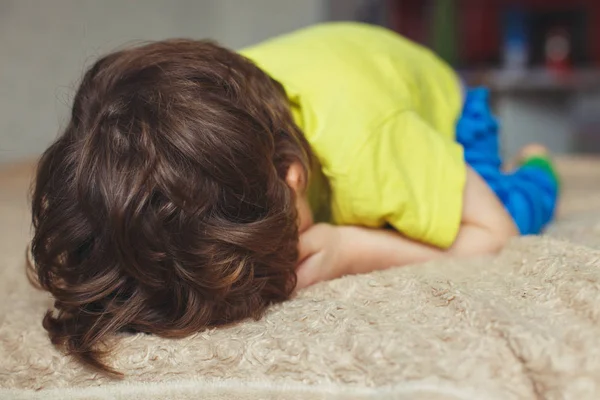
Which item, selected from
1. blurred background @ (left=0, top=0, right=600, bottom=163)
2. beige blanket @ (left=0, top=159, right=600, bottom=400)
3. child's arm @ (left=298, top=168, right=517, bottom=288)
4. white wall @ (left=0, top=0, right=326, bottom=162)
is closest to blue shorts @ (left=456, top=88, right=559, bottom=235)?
child's arm @ (left=298, top=168, right=517, bottom=288)

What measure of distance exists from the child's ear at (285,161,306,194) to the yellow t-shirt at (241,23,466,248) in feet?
0.20

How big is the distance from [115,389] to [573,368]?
14.0 inches

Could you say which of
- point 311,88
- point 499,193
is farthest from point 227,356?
point 499,193

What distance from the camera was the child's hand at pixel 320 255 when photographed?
30.7 inches

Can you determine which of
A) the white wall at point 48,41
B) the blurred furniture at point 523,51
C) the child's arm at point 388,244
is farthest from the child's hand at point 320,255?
the blurred furniture at point 523,51

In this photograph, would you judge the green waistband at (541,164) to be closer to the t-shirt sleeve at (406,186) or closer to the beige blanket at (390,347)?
the t-shirt sleeve at (406,186)

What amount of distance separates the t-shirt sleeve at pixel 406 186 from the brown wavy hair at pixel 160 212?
0.13 meters

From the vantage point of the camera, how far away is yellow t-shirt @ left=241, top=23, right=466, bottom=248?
0.82 metres

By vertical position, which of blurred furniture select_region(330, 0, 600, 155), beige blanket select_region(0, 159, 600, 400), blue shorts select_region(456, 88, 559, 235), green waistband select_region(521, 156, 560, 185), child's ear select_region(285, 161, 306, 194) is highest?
child's ear select_region(285, 161, 306, 194)

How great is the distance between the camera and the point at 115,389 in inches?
23.0

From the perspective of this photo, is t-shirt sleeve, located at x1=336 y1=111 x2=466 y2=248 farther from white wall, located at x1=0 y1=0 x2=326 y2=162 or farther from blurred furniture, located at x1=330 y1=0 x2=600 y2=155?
blurred furniture, located at x1=330 y1=0 x2=600 y2=155

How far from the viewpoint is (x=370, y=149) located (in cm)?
83

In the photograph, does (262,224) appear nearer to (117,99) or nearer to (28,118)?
(117,99)

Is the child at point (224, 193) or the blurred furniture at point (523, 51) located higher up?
the child at point (224, 193)
